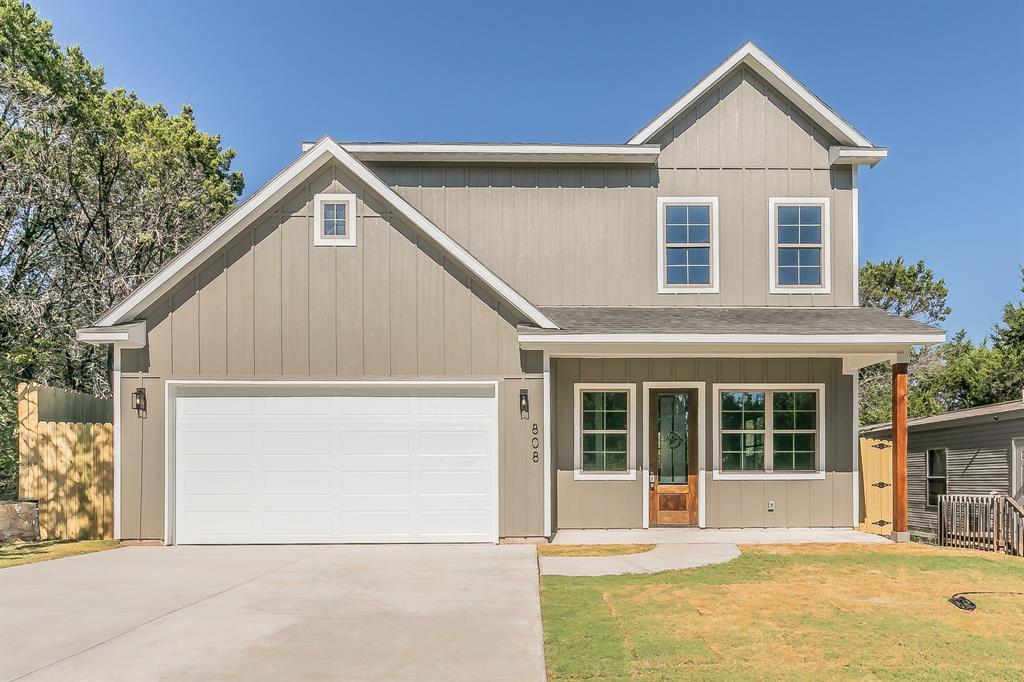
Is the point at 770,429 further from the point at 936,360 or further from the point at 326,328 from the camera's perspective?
the point at 936,360

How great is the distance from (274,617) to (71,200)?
691 inches

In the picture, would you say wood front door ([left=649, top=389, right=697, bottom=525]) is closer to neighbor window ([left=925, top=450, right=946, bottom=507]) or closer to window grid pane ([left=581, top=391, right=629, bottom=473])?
window grid pane ([left=581, top=391, right=629, bottom=473])

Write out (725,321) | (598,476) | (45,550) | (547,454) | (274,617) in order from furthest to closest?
(598,476) → (725,321) → (547,454) → (45,550) → (274,617)

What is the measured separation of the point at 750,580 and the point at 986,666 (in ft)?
9.81

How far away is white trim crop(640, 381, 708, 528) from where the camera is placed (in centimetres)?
1210

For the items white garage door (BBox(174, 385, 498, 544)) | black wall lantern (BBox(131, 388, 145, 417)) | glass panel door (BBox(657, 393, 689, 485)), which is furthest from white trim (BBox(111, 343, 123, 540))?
glass panel door (BBox(657, 393, 689, 485))

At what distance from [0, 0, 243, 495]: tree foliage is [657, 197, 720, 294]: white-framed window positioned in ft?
45.8

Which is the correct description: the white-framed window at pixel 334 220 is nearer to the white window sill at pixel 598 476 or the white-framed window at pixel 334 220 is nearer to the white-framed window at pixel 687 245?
the white window sill at pixel 598 476

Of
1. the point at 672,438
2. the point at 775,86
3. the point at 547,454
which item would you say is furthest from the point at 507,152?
the point at 672,438

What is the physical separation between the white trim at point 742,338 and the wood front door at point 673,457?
2.00 meters

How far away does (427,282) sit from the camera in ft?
35.1

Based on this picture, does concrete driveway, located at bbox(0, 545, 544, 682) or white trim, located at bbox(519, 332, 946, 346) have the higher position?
white trim, located at bbox(519, 332, 946, 346)

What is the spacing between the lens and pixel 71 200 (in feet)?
64.8

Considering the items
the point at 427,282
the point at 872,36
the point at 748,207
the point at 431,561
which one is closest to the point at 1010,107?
the point at 872,36
